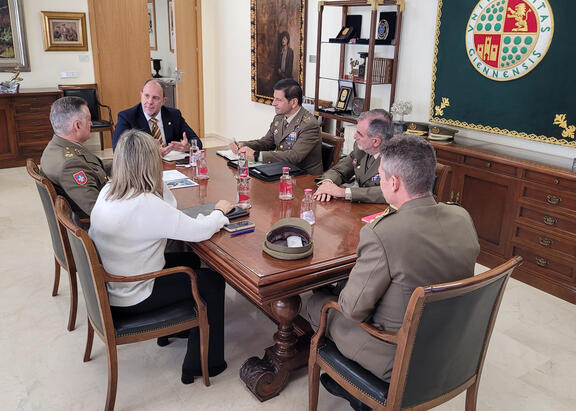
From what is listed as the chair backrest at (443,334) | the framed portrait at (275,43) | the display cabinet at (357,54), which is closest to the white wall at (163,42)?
the framed portrait at (275,43)

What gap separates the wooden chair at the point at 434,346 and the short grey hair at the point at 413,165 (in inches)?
14.9

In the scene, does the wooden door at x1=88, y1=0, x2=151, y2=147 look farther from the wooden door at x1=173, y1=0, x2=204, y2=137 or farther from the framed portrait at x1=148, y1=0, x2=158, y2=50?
the framed portrait at x1=148, y1=0, x2=158, y2=50

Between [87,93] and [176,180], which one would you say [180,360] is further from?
[87,93]

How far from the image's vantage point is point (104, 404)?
2.40 m

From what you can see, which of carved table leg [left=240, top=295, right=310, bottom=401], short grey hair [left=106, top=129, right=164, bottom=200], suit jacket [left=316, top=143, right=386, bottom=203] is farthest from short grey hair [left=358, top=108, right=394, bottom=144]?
short grey hair [left=106, top=129, right=164, bottom=200]

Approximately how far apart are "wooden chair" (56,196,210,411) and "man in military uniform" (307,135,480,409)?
806mm

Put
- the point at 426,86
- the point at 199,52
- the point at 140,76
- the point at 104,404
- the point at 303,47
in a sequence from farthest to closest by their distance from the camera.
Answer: the point at 199,52, the point at 140,76, the point at 303,47, the point at 426,86, the point at 104,404

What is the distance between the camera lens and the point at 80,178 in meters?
2.77

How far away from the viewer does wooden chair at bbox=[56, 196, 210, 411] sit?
2074 mm

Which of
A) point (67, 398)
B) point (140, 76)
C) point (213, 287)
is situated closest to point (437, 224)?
point (213, 287)

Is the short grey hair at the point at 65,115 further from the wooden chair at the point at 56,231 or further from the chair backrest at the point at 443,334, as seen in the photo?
the chair backrest at the point at 443,334

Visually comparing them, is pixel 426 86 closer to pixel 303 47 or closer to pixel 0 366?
pixel 303 47

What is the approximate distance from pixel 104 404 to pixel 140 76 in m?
6.20

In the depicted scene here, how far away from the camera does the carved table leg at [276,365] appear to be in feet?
7.86
